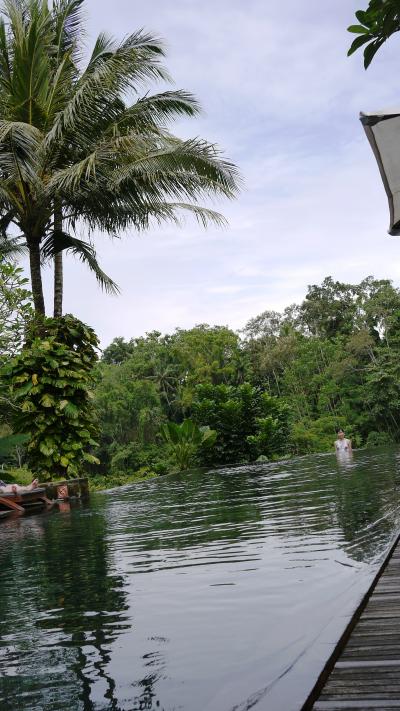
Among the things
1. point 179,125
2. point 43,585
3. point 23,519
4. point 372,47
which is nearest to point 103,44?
point 179,125

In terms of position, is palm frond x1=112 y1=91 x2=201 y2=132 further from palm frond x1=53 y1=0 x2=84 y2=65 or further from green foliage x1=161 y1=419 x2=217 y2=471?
green foliage x1=161 y1=419 x2=217 y2=471

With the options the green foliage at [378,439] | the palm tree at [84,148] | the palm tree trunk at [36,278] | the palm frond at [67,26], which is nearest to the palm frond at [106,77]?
the palm tree at [84,148]

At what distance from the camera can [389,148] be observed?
11.1 ft

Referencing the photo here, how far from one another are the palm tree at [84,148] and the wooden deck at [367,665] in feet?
35.4

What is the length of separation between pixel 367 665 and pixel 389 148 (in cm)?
227

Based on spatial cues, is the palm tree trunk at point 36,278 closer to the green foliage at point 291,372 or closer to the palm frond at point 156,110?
the palm frond at point 156,110

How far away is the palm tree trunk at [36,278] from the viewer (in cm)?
1359

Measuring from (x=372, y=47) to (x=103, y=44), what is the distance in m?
14.2

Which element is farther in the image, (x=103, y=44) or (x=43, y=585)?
(x=103, y=44)

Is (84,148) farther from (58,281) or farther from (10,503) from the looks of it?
(10,503)

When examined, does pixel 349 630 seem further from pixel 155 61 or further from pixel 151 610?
pixel 155 61

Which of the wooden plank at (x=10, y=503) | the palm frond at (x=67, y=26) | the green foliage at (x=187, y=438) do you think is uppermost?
the palm frond at (x=67, y=26)

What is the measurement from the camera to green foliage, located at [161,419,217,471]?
66.1 ft

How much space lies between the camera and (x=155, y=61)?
49.2 feet
